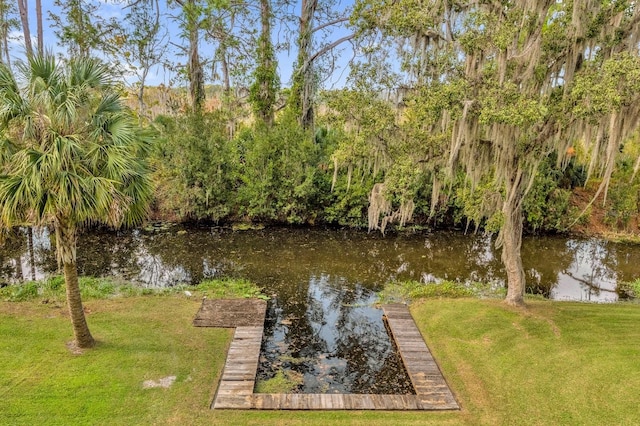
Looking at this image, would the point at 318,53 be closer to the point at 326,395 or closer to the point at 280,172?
the point at 280,172

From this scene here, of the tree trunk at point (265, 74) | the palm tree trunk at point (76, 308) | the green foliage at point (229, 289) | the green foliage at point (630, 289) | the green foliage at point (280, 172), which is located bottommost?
the green foliage at point (630, 289)

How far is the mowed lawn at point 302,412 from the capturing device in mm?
5914

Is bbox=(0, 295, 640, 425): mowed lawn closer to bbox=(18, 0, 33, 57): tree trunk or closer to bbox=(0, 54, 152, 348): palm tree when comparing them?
bbox=(0, 54, 152, 348): palm tree

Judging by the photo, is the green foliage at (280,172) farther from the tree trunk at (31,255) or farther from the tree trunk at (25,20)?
the tree trunk at (25,20)

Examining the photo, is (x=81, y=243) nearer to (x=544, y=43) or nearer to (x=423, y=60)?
(x=423, y=60)

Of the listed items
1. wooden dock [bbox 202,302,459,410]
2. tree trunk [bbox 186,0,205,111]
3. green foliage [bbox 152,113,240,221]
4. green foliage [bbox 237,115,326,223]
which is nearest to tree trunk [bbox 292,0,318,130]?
green foliage [bbox 237,115,326,223]

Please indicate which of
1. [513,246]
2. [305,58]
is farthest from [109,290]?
[305,58]

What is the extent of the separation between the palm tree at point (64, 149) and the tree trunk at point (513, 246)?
287 inches

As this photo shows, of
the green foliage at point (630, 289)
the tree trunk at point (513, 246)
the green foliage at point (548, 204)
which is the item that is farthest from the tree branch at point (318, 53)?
the green foliage at point (630, 289)

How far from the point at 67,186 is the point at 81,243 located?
10.6 meters

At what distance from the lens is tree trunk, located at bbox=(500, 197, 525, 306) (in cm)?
879

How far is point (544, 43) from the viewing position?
765cm

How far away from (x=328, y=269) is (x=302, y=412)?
7345 mm

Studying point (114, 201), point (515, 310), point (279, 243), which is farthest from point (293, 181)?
point (114, 201)
